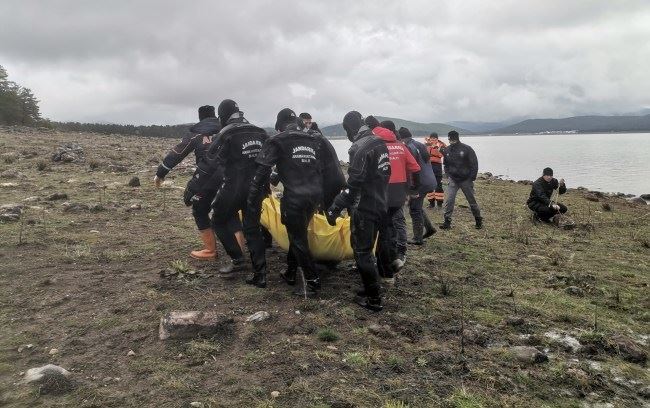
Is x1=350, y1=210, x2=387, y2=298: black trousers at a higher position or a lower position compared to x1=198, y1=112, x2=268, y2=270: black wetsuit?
lower

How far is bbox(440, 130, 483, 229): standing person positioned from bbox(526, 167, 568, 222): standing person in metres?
2.44

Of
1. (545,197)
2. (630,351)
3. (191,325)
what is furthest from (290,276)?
(545,197)

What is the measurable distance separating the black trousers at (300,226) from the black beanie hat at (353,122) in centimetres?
121

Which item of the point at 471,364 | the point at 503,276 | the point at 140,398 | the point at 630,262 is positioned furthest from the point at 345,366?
the point at 630,262

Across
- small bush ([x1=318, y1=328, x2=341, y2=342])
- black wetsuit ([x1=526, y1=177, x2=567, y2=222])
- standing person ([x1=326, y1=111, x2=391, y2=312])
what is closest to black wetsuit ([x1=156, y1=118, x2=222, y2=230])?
standing person ([x1=326, y1=111, x2=391, y2=312])

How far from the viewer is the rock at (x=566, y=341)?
15.9ft

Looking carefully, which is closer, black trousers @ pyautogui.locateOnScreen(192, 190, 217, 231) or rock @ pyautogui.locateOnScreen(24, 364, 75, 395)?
rock @ pyautogui.locateOnScreen(24, 364, 75, 395)

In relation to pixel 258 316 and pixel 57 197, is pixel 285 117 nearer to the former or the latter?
pixel 258 316

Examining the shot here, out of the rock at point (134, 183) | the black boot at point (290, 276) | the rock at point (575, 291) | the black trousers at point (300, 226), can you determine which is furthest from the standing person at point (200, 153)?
the rock at point (134, 183)

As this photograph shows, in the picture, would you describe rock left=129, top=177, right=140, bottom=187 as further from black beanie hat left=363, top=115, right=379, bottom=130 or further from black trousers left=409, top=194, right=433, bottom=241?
black beanie hat left=363, top=115, right=379, bottom=130

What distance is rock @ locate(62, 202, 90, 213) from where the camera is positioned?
32.7 feet

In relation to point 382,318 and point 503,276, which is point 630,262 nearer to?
point 503,276

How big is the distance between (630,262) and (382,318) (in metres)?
6.14

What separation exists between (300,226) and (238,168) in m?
1.26
